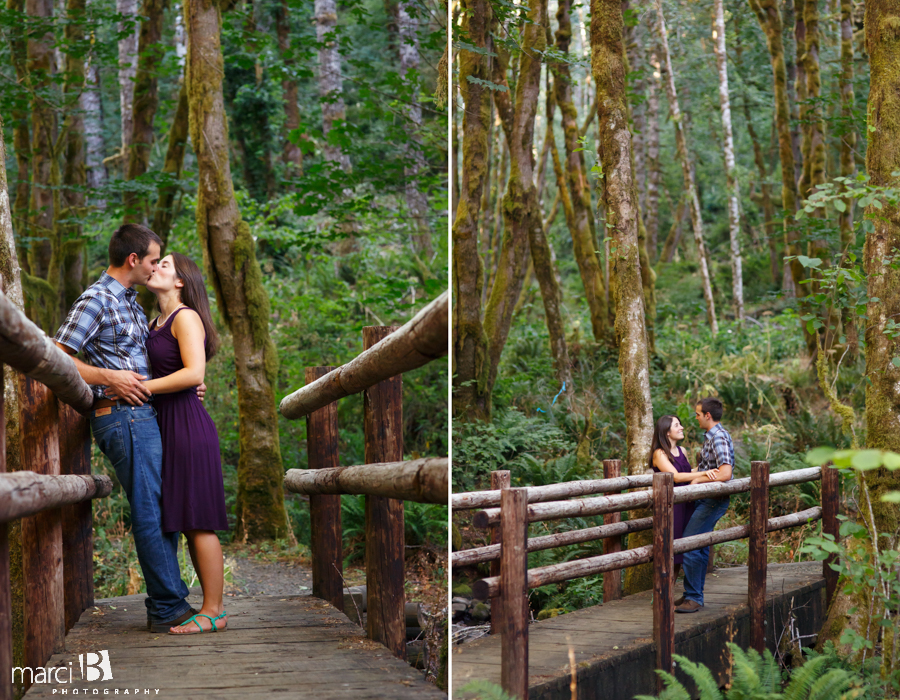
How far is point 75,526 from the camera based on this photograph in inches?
160

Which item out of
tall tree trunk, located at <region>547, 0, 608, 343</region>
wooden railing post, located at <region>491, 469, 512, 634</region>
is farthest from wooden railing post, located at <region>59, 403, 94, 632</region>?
tall tree trunk, located at <region>547, 0, 608, 343</region>

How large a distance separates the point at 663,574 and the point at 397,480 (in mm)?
2877

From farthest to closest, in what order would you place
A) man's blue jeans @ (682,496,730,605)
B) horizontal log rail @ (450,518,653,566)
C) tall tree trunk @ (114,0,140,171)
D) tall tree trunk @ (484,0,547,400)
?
tall tree trunk @ (114,0,140,171) → tall tree trunk @ (484,0,547,400) → man's blue jeans @ (682,496,730,605) → horizontal log rail @ (450,518,653,566)

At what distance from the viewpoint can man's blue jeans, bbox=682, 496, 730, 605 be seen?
596 cm

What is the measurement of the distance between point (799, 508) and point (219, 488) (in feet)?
28.2

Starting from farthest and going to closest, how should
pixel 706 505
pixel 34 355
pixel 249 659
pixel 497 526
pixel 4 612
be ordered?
pixel 706 505 < pixel 497 526 < pixel 249 659 < pixel 34 355 < pixel 4 612

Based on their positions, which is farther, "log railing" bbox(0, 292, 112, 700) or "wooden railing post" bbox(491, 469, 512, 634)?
"wooden railing post" bbox(491, 469, 512, 634)

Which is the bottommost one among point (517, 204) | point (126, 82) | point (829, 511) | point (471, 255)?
point (829, 511)

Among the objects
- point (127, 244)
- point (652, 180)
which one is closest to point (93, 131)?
point (652, 180)

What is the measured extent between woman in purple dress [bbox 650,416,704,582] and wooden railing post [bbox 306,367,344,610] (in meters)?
2.89

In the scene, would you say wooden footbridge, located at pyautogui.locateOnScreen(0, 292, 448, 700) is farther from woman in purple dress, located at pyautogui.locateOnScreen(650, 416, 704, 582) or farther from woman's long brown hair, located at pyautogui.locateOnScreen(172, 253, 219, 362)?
woman in purple dress, located at pyautogui.locateOnScreen(650, 416, 704, 582)

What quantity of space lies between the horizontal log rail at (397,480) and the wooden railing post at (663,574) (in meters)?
2.22

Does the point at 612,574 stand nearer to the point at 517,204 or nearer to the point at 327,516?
the point at 327,516

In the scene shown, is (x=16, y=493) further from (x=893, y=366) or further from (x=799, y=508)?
(x=799, y=508)
